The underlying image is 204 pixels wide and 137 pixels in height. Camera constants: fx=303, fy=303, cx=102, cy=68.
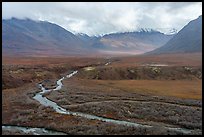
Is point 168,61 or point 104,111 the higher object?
point 168,61

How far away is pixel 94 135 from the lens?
80.5 ft

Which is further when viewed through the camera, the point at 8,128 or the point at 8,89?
the point at 8,89

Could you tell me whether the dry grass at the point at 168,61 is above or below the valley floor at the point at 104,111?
above

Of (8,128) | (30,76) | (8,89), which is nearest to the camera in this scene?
(8,128)

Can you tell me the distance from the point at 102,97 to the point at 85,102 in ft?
12.6

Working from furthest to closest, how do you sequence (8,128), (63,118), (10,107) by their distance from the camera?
(10,107), (63,118), (8,128)

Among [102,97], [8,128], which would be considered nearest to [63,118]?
[8,128]

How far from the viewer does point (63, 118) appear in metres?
30.2

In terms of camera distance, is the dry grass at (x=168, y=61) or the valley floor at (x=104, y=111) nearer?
the valley floor at (x=104, y=111)

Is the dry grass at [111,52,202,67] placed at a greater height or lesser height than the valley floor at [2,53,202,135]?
greater

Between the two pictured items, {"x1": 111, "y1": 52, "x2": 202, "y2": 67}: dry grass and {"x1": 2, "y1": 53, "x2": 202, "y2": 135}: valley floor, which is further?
{"x1": 111, "y1": 52, "x2": 202, "y2": 67}: dry grass

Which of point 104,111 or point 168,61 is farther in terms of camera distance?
point 168,61

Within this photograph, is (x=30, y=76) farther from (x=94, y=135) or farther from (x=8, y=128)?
(x=94, y=135)

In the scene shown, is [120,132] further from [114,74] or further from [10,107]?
[114,74]
